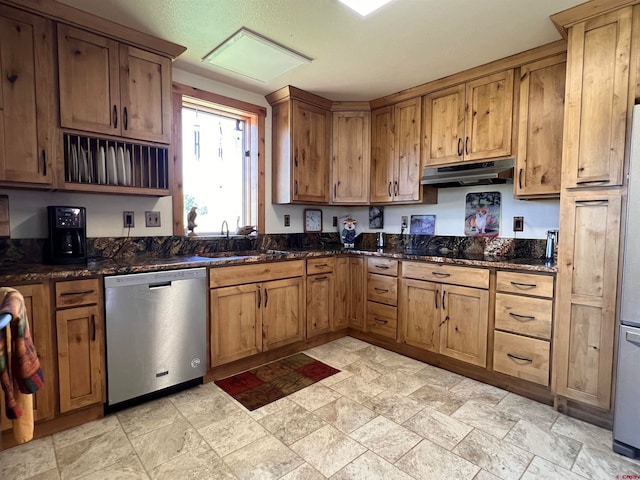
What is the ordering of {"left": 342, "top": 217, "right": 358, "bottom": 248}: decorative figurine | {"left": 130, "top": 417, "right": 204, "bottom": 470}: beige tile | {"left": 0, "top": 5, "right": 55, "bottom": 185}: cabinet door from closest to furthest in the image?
{"left": 130, "top": 417, "right": 204, "bottom": 470}: beige tile
{"left": 0, "top": 5, "right": 55, "bottom": 185}: cabinet door
{"left": 342, "top": 217, "right": 358, "bottom": 248}: decorative figurine

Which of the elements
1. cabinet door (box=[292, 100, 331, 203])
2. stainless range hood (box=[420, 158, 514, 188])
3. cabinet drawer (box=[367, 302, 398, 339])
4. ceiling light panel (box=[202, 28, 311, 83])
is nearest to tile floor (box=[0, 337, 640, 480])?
cabinet drawer (box=[367, 302, 398, 339])

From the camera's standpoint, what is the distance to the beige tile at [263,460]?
1.60 meters

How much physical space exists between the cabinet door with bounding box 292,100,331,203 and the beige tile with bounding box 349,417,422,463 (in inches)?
84.6

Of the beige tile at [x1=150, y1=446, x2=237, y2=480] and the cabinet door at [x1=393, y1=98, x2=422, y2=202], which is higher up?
the cabinet door at [x1=393, y1=98, x2=422, y2=202]

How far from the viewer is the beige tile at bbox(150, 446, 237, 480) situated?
1.58m

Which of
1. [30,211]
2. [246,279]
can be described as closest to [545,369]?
[246,279]

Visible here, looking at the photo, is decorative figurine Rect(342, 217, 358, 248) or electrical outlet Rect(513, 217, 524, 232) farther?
decorative figurine Rect(342, 217, 358, 248)

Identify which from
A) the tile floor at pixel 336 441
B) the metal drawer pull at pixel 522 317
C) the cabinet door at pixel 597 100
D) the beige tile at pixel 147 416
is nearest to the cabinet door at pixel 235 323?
the tile floor at pixel 336 441

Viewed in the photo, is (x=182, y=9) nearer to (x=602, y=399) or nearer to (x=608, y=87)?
(x=608, y=87)

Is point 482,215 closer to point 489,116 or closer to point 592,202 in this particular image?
point 489,116

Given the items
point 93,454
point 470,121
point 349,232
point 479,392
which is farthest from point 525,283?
point 93,454

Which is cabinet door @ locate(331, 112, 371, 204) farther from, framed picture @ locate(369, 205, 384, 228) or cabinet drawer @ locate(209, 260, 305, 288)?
cabinet drawer @ locate(209, 260, 305, 288)

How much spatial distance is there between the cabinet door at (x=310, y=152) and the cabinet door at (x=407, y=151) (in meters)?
0.75

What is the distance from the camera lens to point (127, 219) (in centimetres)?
256
